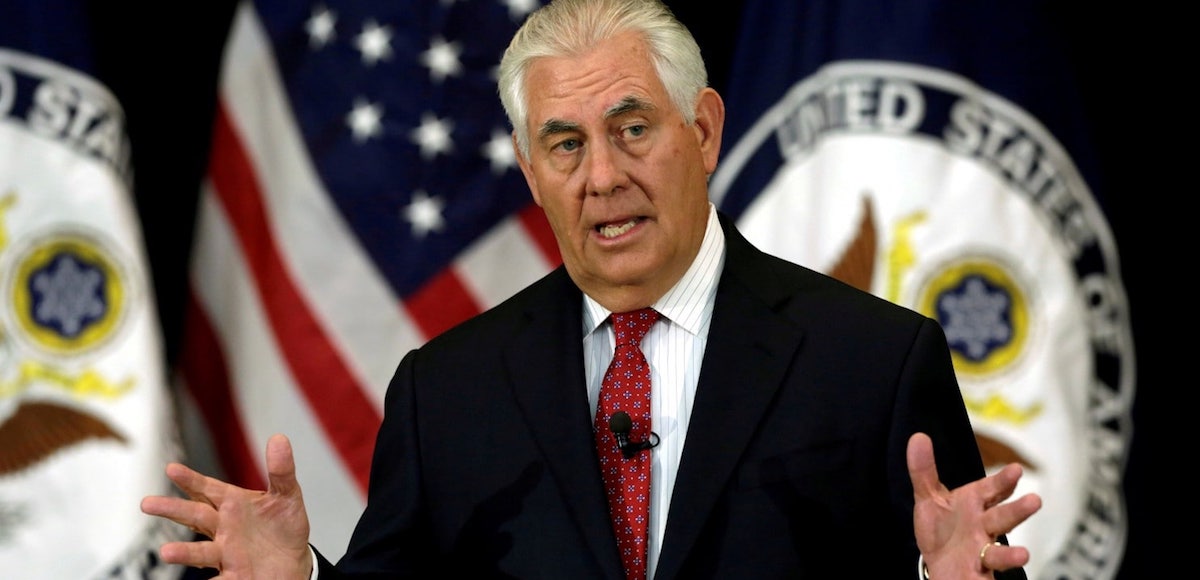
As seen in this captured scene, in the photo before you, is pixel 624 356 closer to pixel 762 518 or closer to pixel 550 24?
pixel 762 518

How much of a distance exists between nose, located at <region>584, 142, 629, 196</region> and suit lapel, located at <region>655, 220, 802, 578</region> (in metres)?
0.21

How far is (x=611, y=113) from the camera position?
6.40ft

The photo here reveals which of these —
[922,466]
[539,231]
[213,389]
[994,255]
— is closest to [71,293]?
[213,389]

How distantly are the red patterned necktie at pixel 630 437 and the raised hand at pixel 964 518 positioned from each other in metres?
0.37

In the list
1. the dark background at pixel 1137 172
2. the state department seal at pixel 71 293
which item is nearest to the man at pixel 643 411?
the dark background at pixel 1137 172

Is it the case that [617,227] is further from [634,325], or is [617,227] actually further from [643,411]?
[643,411]

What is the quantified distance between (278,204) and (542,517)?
2063 millimetres

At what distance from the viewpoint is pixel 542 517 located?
187 cm

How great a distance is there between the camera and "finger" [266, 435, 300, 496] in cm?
177

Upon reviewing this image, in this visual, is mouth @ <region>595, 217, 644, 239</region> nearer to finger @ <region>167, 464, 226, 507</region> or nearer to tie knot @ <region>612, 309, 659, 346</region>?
tie knot @ <region>612, 309, 659, 346</region>

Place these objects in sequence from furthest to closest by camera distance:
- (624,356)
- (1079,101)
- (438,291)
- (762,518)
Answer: (438,291)
(1079,101)
(624,356)
(762,518)

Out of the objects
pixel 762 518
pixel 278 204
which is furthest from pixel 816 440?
pixel 278 204

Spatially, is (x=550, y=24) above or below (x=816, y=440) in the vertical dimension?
above

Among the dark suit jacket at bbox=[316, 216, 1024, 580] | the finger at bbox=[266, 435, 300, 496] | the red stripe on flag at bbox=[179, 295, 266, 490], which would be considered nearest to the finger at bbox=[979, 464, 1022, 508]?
the dark suit jacket at bbox=[316, 216, 1024, 580]
